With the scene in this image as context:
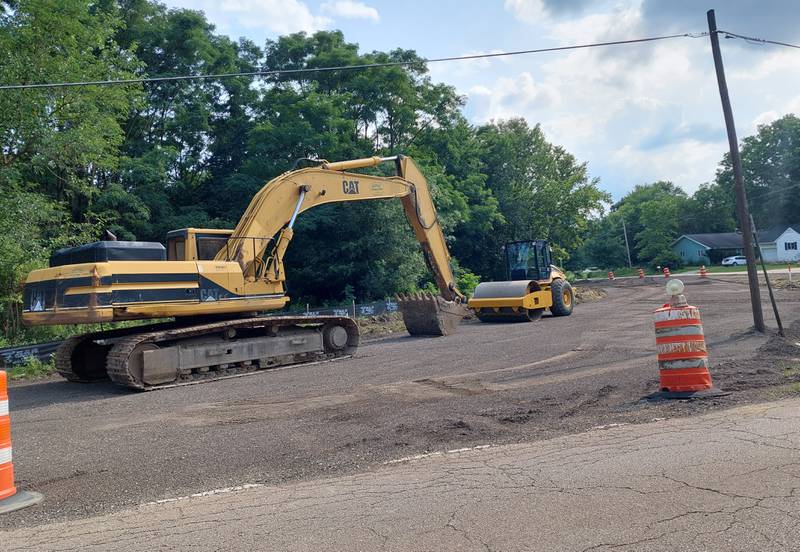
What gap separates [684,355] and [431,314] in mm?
9608

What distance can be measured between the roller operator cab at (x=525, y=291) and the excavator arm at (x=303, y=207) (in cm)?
349

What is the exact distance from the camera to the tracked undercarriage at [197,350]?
36.8 feet

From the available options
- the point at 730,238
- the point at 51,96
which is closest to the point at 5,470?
the point at 51,96

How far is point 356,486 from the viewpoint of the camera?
527 centimetres

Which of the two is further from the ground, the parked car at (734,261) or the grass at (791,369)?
the parked car at (734,261)

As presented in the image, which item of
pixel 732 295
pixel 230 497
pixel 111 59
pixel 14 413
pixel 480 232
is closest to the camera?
pixel 230 497

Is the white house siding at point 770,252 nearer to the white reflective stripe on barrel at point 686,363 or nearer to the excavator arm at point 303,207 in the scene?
the excavator arm at point 303,207

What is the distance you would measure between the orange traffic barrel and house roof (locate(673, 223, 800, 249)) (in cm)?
7430

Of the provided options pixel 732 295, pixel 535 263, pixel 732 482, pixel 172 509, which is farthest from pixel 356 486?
pixel 732 295

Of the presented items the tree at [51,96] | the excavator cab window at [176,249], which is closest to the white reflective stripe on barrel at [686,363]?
the excavator cab window at [176,249]

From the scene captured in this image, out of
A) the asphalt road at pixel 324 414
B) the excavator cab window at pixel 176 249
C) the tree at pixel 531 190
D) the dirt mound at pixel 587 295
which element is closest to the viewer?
the asphalt road at pixel 324 414

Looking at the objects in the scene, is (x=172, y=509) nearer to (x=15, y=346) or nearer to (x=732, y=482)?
(x=732, y=482)

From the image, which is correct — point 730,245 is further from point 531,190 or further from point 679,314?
point 679,314

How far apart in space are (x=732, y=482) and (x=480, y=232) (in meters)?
37.0
